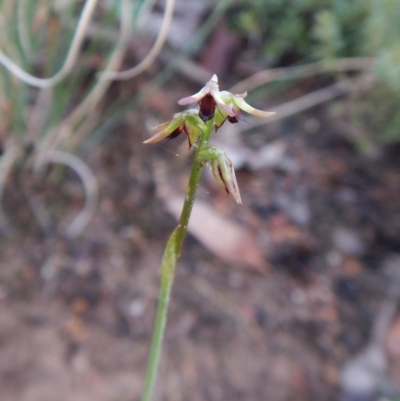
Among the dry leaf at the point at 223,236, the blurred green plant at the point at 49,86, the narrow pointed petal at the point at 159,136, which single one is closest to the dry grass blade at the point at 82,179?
the blurred green plant at the point at 49,86

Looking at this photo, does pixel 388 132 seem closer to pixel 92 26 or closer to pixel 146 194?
pixel 146 194

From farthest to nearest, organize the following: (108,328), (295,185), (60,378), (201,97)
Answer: (295,185)
(108,328)
(60,378)
(201,97)

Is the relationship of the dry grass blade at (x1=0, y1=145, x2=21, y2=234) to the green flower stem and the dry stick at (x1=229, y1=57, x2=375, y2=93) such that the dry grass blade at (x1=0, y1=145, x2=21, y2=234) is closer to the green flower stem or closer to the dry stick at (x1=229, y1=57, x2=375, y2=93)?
the dry stick at (x1=229, y1=57, x2=375, y2=93)

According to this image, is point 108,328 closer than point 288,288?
Yes

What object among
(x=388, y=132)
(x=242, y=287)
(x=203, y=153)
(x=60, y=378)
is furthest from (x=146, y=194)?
(x=203, y=153)

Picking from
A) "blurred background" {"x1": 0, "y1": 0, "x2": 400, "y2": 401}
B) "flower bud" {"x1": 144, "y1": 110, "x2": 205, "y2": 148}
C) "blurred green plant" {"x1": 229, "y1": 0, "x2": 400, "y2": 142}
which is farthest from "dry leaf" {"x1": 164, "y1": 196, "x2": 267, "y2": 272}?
"flower bud" {"x1": 144, "y1": 110, "x2": 205, "y2": 148}

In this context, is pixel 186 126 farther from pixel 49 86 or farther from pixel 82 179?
pixel 82 179

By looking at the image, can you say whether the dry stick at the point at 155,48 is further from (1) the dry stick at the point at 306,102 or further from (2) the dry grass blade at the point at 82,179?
(1) the dry stick at the point at 306,102

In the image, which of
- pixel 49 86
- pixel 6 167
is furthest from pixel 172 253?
pixel 6 167
